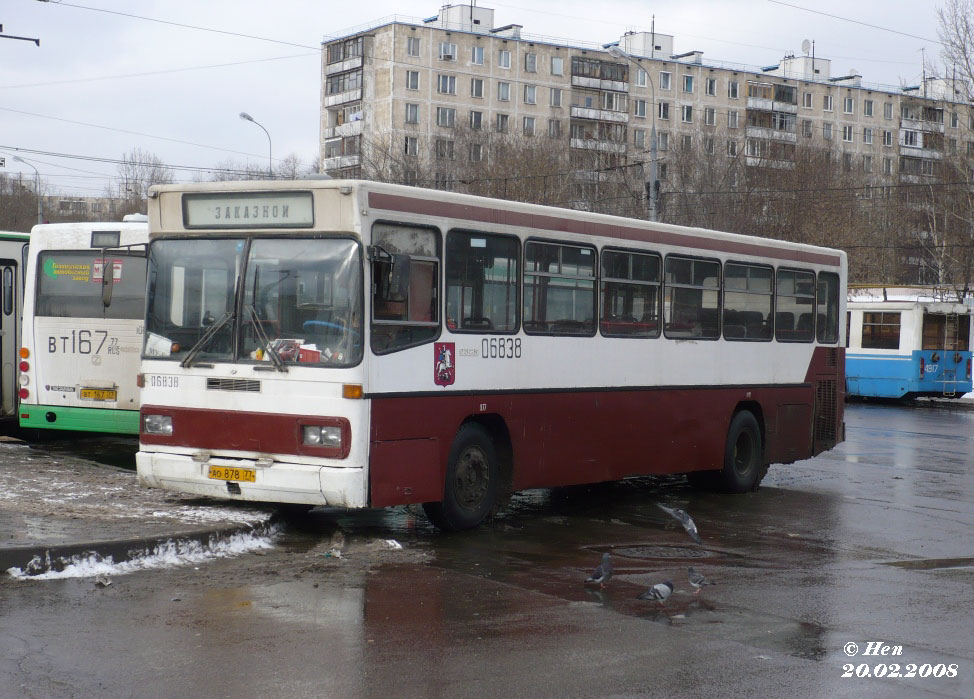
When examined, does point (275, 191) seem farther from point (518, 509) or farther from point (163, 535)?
point (518, 509)

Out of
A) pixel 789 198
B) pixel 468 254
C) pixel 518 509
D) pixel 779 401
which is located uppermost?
pixel 789 198

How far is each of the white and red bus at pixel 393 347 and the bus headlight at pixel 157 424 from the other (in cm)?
2

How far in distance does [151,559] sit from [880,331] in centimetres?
2977

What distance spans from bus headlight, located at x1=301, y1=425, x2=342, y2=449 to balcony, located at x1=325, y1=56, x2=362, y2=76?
3066 inches

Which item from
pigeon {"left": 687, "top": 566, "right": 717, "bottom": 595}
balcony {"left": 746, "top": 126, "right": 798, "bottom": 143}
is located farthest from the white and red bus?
balcony {"left": 746, "top": 126, "right": 798, "bottom": 143}

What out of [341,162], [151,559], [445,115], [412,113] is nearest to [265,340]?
[151,559]

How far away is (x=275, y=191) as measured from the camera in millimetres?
10234

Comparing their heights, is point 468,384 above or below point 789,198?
below

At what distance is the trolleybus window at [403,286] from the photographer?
32.5 ft

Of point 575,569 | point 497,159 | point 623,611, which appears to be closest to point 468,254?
point 575,569

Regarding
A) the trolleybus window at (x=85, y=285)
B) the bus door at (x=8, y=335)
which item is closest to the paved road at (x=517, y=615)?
the trolleybus window at (x=85, y=285)

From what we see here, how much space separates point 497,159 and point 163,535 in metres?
53.6

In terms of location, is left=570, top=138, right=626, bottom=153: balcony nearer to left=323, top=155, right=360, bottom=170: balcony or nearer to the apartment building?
the apartment building

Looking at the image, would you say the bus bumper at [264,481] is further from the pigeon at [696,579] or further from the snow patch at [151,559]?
the pigeon at [696,579]
